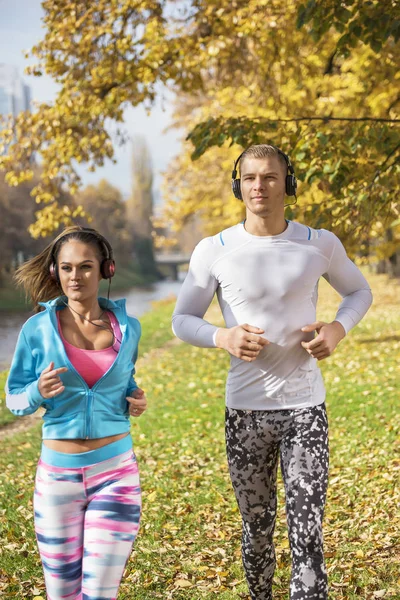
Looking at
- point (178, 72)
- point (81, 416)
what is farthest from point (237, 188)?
point (178, 72)

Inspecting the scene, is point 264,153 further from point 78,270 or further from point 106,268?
point 78,270

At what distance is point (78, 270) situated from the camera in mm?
3162

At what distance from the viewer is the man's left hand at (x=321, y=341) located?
3225 mm

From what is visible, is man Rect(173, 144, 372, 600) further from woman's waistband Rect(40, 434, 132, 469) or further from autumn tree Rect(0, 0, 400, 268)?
autumn tree Rect(0, 0, 400, 268)

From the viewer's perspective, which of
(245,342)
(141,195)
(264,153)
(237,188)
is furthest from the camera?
(141,195)

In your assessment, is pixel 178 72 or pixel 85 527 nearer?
pixel 85 527

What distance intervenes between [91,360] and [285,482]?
3.35 ft

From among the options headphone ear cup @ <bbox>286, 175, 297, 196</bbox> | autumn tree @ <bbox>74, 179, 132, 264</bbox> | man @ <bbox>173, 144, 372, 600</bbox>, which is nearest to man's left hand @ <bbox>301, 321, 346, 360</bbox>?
man @ <bbox>173, 144, 372, 600</bbox>

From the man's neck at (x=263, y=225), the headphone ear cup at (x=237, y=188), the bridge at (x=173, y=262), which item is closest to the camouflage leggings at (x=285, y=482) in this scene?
the man's neck at (x=263, y=225)

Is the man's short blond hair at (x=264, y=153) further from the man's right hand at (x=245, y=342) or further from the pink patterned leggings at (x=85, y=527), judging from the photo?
the pink patterned leggings at (x=85, y=527)

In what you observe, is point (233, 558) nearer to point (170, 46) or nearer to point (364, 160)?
point (364, 160)

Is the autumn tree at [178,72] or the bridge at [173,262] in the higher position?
the autumn tree at [178,72]

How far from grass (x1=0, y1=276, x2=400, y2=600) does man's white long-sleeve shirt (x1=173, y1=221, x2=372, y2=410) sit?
1.82 metres

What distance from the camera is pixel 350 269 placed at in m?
3.61
